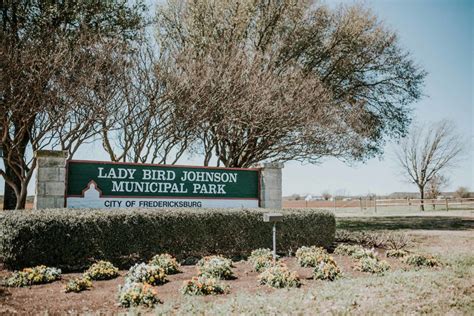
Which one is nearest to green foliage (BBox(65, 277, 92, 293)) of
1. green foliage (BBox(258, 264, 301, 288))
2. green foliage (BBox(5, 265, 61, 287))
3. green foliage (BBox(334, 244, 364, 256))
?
green foliage (BBox(5, 265, 61, 287))

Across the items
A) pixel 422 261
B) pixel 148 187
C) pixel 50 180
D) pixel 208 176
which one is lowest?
pixel 422 261

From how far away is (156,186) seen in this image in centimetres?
987

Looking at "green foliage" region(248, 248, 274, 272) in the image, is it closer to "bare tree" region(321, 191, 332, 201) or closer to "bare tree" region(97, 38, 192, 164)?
"bare tree" region(97, 38, 192, 164)

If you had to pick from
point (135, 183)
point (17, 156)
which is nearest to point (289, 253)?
point (135, 183)

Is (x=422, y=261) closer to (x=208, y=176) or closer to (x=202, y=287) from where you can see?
(x=202, y=287)

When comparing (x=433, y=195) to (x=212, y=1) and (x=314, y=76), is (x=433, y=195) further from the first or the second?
(x=212, y=1)

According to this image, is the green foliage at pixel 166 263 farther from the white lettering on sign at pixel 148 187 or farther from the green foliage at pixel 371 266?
the green foliage at pixel 371 266

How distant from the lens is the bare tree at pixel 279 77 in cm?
1362

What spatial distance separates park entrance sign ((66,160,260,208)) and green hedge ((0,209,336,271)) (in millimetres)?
1068

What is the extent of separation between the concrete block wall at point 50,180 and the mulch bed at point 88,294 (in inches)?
76.0

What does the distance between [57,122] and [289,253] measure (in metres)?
8.58

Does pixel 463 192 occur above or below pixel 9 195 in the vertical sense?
above

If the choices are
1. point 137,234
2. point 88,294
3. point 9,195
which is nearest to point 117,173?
point 137,234

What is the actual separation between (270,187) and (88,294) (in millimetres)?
6417
